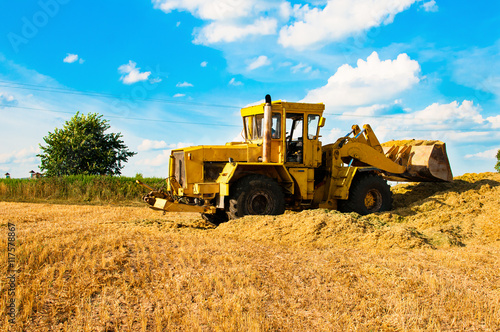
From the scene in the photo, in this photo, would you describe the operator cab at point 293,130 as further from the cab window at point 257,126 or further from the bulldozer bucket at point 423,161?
the bulldozer bucket at point 423,161

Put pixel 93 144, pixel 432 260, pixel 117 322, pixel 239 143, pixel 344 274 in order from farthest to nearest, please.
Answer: pixel 93 144 < pixel 239 143 < pixel 432 260 < pixel 344 274 < pixel 117 322

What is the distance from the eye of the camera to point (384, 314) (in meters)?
4.43

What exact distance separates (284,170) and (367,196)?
9.93ft

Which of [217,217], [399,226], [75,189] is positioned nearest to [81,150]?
[75,189]

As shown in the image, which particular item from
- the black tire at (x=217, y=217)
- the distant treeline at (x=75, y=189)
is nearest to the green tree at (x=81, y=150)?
the distant treeline at (x=75, y=189)

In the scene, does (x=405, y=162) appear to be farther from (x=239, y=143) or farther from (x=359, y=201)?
(x=239, y=143)

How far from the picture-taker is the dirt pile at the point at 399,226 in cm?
774

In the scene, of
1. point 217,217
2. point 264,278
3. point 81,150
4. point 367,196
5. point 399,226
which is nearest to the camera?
point 264,278

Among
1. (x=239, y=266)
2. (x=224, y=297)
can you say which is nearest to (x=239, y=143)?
(x=239, y=266)

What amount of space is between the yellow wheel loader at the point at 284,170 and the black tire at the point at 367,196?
0.03m

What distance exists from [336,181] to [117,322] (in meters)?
8.02

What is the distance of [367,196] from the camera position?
1140 centimetres

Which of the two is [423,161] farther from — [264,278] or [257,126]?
[264,278]

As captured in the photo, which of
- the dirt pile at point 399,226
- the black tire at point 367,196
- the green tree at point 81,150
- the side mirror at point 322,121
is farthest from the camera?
the green tree at point 81,150
